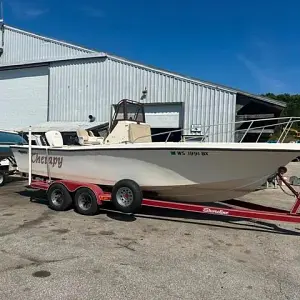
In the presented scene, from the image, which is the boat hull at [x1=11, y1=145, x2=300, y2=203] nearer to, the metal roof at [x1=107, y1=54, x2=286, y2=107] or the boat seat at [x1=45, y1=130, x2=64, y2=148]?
the boat seat at [x1=45, y1=130, x2=64, y2=148]

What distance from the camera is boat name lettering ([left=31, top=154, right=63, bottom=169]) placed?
29.8 feet

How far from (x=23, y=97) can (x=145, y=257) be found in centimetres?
2142

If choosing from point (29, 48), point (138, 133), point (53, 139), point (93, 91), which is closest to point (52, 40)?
point (29, 48)

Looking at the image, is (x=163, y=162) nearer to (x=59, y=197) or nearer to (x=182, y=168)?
(x=182, y=168)

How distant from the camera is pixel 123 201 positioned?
A: 7.62 m

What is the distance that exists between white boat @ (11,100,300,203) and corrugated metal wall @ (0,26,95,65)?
1430 cm

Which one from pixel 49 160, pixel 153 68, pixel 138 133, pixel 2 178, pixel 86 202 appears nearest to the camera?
pixel 86 202

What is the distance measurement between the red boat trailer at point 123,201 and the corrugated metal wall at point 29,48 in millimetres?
15297

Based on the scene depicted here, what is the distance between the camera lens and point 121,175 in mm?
8016

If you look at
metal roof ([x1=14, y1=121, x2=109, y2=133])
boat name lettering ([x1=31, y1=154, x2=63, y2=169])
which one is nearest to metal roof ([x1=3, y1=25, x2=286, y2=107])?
metal roof ([x1=14, y1=121, x2=109, y2=133])

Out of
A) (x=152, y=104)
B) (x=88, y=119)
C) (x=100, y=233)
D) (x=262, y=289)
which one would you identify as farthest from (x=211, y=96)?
(x=262, y=289)

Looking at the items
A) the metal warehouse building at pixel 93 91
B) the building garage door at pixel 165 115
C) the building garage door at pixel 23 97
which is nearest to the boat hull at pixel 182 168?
the metal warehouse building at pixel 93 91

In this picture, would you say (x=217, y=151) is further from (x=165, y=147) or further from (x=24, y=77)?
(x=24, y=77)

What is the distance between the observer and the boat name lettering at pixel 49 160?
9087mm
